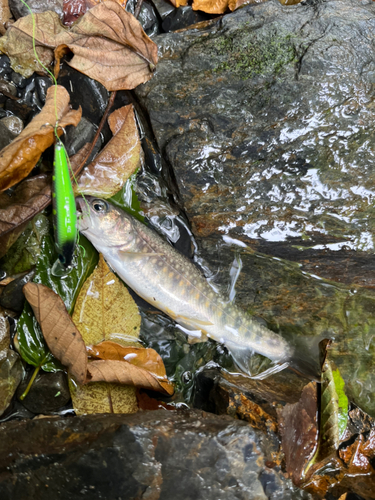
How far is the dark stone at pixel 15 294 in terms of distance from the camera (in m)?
3.38

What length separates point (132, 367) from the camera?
3.38 meters

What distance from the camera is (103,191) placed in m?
3.54

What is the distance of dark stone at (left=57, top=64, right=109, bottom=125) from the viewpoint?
346 centimetres

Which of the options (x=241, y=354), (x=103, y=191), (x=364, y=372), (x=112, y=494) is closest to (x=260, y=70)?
(x=103, y=191)

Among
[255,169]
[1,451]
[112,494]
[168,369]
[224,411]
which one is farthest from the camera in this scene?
[168,369]

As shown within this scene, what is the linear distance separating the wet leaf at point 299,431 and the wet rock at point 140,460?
1.50 ft

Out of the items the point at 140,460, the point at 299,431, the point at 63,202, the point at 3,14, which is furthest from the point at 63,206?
the point at 299,431

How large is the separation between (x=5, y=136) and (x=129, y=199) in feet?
3.68

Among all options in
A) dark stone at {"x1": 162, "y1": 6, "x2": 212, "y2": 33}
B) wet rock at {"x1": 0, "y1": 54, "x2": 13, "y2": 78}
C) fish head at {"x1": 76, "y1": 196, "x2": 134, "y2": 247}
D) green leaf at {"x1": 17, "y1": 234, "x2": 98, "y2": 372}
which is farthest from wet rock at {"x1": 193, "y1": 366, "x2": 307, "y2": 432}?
dark stone at {"x1": 162, "y1": 6, "x2": 212, "y2": 33}

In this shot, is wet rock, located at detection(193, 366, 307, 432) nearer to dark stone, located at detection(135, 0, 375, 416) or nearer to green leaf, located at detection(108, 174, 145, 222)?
dark stone, located at detection(135, 0, 375, 416)

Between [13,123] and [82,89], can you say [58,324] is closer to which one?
[13,123]

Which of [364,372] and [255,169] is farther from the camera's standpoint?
[364,372]

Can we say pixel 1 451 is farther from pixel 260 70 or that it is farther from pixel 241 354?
pixel 260 70

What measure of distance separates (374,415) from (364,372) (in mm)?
394
